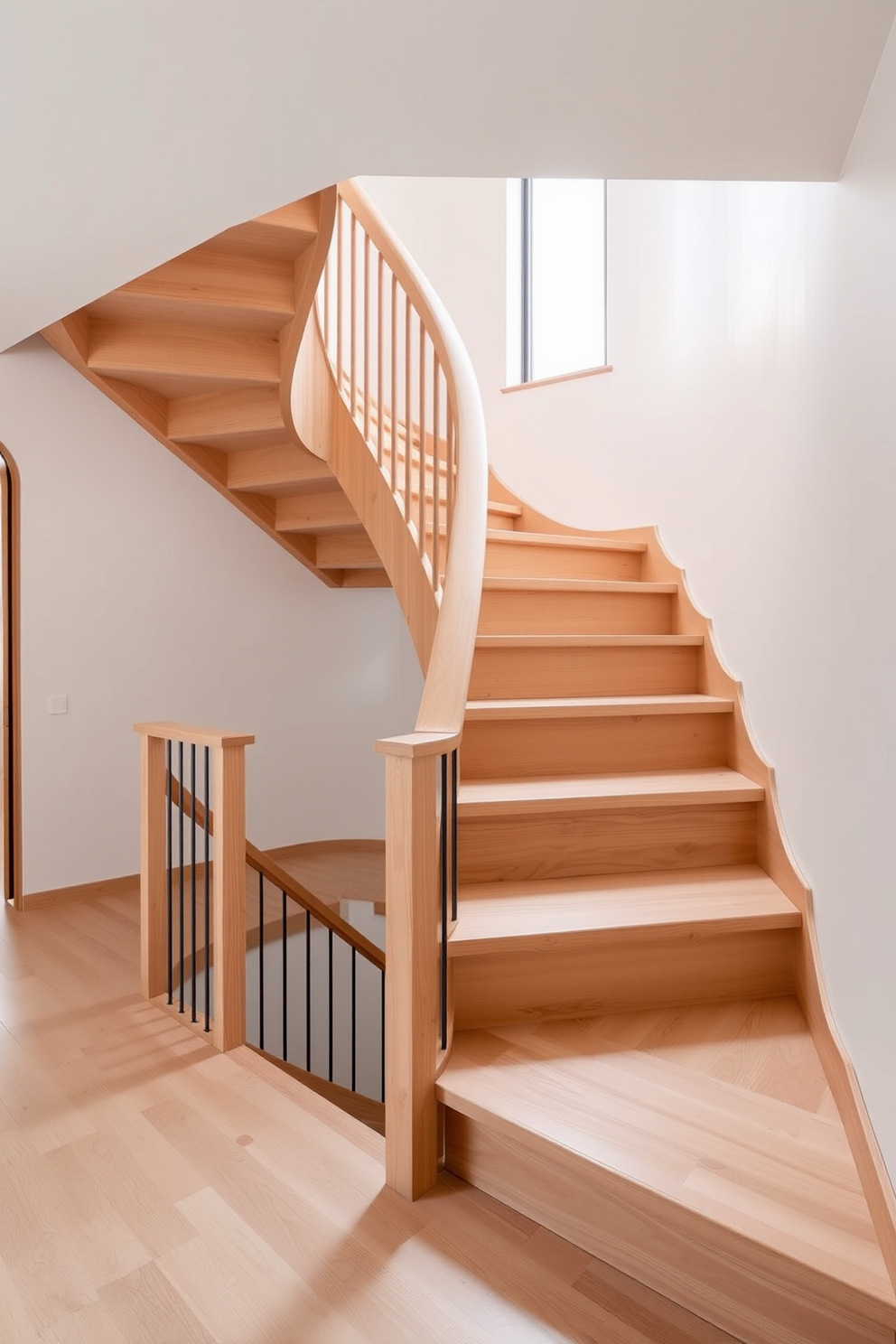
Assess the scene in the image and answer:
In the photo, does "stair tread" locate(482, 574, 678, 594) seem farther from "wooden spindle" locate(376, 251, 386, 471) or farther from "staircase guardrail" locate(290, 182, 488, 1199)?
"wooden spindle" locate(376, 251, 386, 471)

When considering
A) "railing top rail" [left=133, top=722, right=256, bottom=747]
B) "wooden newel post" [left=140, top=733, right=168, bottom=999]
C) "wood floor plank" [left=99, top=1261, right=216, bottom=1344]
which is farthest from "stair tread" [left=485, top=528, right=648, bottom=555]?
"wood floor plank" [left=99, top=1261, right=216, bottom=1344]

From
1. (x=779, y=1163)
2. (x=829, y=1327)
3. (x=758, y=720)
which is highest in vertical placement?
(x=758, y=720)

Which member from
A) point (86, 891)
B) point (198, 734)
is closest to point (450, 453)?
point (198, 734)

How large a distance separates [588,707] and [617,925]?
76 cm

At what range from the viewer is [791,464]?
6.98 feet

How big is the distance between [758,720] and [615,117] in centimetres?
162

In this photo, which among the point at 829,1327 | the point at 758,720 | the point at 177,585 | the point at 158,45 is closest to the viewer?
the point at 829,1327

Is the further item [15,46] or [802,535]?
[802,535]

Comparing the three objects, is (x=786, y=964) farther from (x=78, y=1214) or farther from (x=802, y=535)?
(x=78, y=1214)

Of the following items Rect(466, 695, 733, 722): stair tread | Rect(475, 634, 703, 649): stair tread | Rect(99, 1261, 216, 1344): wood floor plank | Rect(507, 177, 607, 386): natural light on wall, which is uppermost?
Rect(507, 177, 607, 386): natural light on wall

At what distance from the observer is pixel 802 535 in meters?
2.03

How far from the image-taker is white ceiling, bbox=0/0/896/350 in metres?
1.31

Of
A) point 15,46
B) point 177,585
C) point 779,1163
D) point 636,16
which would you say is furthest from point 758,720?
point 177,585

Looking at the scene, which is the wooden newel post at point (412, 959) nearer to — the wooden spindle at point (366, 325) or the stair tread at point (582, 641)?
the stair tread at point (582, 641)
